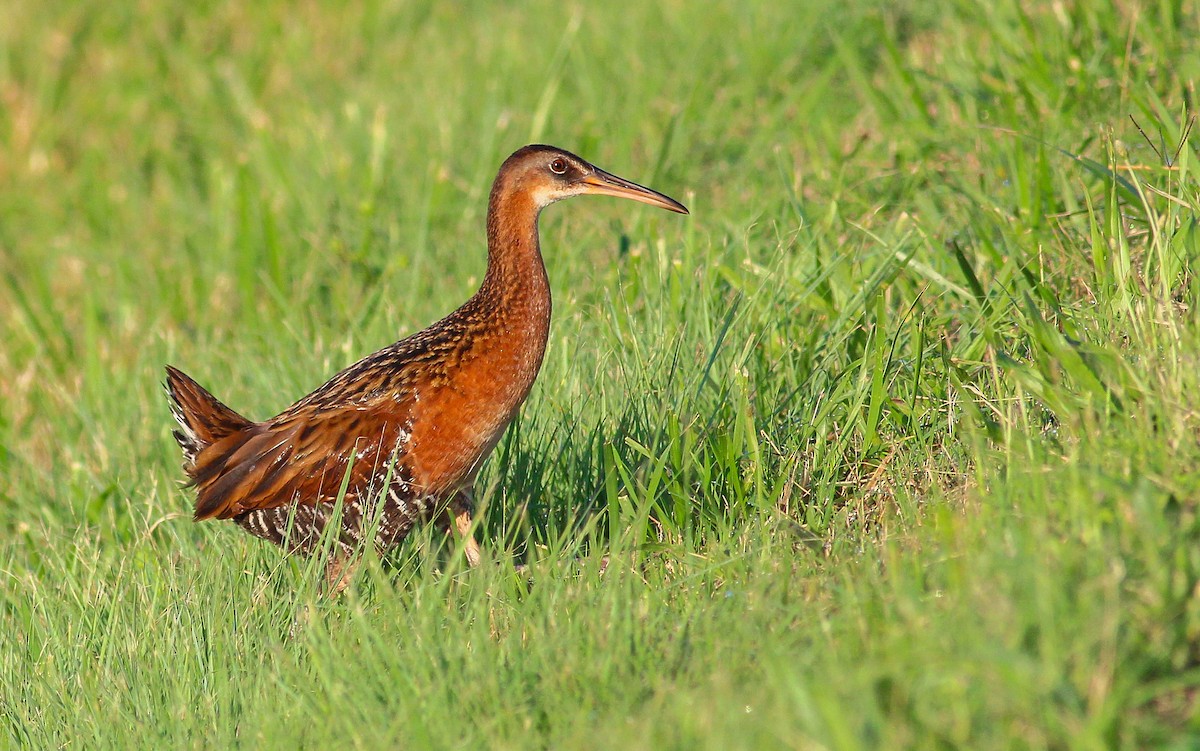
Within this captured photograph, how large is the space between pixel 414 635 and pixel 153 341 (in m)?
3.83

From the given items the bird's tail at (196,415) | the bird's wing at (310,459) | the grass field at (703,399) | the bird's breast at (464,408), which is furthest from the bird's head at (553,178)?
the bird's tail at (196,415)

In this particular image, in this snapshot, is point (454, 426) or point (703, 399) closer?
point (454, 426)

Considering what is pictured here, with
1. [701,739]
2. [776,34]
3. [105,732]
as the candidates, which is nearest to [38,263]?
[776,34]

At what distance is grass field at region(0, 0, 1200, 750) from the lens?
277 centimetres

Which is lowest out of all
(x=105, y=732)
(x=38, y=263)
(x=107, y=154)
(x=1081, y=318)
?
(x=105, y=732)

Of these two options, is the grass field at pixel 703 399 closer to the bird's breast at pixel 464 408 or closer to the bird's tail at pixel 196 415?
the bird's breast at pixel 464 408

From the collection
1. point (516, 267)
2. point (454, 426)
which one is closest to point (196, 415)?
point (454, 426)

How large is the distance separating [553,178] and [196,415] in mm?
1476

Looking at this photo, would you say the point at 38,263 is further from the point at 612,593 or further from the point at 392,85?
the point at 612,593

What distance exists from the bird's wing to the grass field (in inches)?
8.8

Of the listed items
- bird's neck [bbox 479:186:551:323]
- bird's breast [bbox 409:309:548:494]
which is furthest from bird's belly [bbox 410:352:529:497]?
bird's neck [bbox 479:186:551:323]

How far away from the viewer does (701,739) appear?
8.81 ft

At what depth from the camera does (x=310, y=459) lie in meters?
4.44

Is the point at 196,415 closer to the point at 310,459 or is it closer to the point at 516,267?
the point at 310,459
